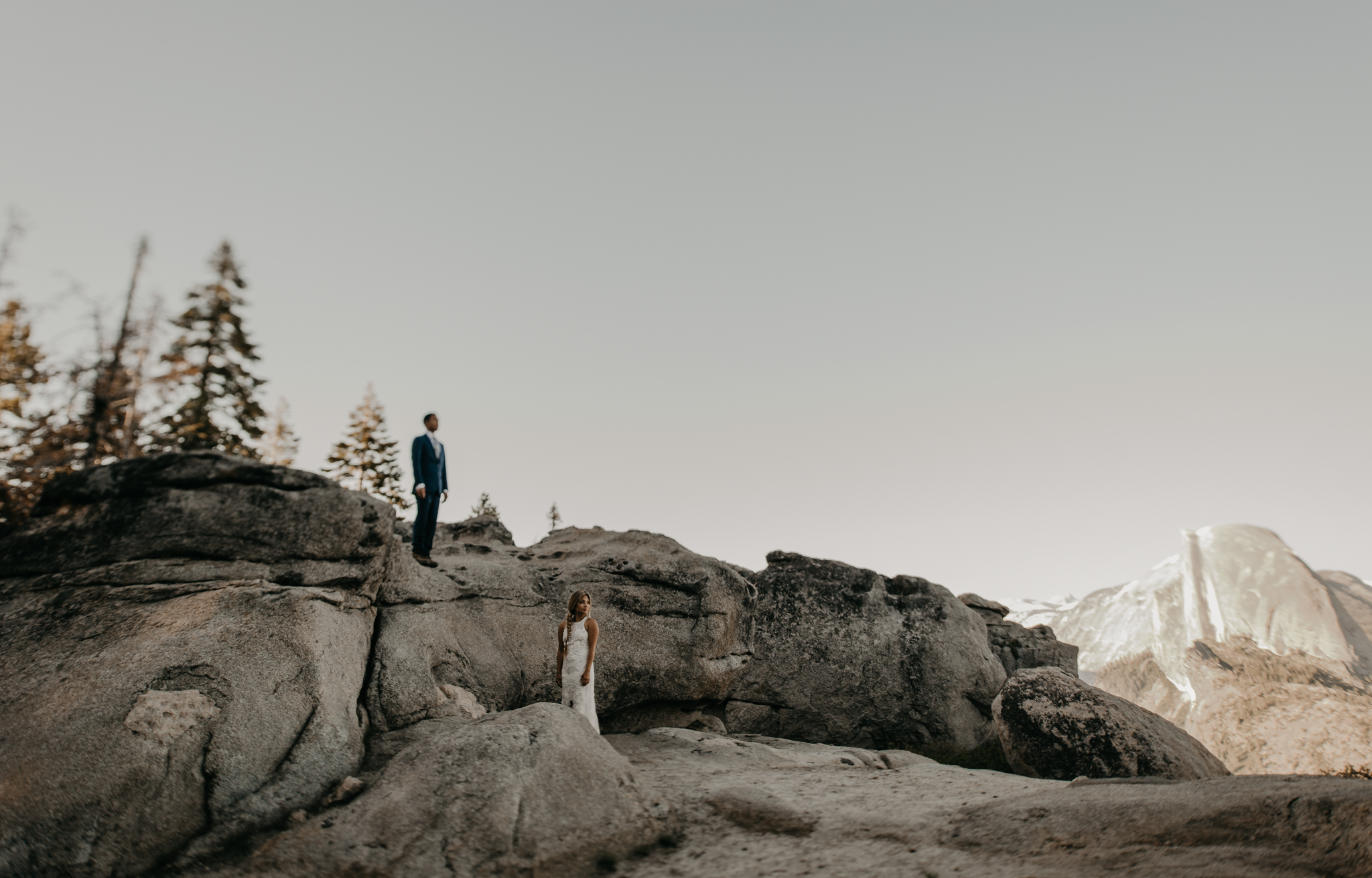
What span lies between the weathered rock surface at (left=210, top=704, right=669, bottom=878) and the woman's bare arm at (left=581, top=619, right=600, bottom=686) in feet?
6.99

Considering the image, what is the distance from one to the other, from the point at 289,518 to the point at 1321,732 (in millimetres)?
82876

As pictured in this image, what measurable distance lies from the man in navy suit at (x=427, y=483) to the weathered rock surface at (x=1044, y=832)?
275 inches

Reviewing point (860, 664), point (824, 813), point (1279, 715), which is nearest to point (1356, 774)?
point (860, 664)

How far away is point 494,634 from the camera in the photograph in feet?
41.2

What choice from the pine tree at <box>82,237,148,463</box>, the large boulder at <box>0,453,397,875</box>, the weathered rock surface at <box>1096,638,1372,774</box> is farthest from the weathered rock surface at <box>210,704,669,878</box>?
the weathered rock surface at <box>1096,638,1372,774</box>

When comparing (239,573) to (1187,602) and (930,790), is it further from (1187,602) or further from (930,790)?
(1187,602)

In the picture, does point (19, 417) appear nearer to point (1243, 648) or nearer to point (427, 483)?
point (427, 483)

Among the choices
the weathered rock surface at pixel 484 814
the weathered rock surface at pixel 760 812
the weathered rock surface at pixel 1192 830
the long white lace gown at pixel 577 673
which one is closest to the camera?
the weathered rock surface at pixel 1192 830

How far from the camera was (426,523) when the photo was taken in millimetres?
13469

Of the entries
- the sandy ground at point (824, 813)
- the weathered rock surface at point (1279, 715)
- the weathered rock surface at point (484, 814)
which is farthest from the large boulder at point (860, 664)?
the weathered rock surface at point (1279, 715)

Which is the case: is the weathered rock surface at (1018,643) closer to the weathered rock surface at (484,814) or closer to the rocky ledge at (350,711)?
the rocky ledge at (350,711)

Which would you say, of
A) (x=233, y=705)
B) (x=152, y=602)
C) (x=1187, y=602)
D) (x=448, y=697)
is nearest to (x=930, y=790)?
(x=448, y=697)

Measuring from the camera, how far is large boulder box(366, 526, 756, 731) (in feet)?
36.3

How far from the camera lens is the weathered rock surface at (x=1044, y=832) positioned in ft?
18.5
